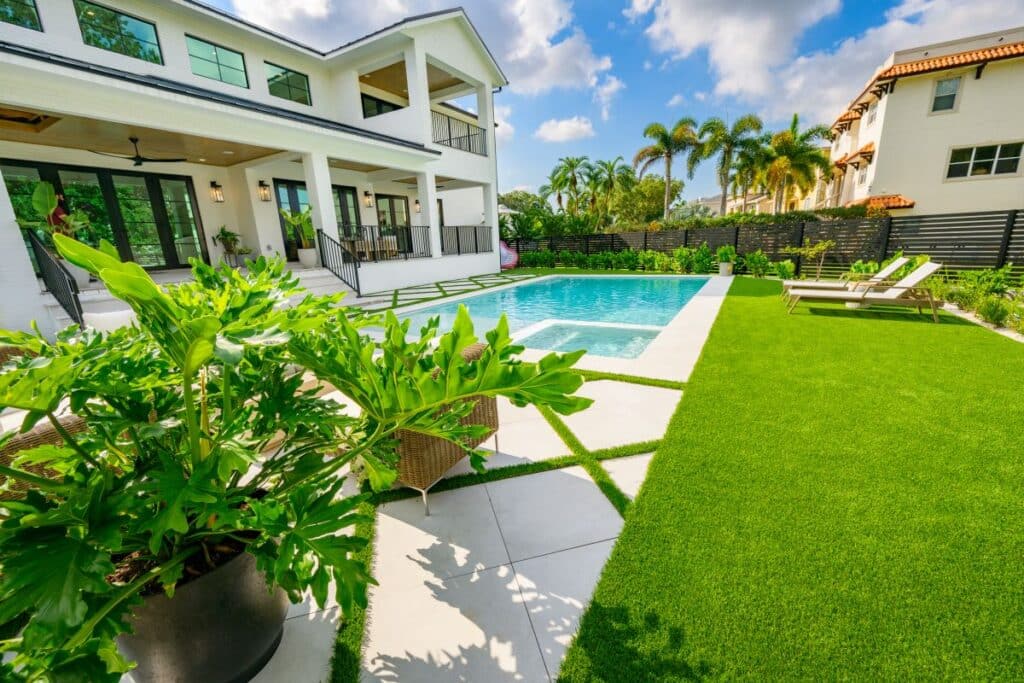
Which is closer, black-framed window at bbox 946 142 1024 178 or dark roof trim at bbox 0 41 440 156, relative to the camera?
dark roof trim at bbox 0 41 440 156

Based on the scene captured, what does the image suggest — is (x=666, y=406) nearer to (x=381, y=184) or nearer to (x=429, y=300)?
(x=429, y=300)

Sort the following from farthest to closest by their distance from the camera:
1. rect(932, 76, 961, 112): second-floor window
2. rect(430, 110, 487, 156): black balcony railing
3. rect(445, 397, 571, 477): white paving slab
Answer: rect(932, 76, 961, 112): second-floor window < rect(430, 110, 487, 156): black balcony railing < rect(445, 397, 571, 477): white paving slab

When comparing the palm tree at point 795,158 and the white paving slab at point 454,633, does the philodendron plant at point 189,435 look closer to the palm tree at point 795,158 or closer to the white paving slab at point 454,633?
the white paving slab at point 454,633

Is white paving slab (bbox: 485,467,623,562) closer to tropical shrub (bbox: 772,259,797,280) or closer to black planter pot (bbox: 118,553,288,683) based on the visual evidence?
black planter pot (bbox: 118,553,288,683)

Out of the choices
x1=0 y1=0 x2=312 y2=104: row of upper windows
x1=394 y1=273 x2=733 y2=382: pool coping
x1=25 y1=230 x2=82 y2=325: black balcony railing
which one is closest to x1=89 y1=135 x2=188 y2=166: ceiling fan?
x1=0 y1=0 x2=312 y2=104: row of upper windows

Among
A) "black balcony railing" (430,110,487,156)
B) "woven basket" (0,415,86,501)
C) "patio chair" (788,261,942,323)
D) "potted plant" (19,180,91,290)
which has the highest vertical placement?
"black balcony railing" (430,110,487,156)

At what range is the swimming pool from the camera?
6.81 metres

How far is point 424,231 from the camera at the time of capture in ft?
42.9

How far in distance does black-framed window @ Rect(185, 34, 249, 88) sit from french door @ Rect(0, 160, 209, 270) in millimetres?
2686

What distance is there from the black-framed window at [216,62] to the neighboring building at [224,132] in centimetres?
3

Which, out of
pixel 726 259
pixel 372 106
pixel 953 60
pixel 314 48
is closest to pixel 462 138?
pixel 372 106

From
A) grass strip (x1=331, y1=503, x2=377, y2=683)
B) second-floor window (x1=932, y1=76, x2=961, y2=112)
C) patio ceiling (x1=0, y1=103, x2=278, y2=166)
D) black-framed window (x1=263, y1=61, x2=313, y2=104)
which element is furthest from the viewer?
second-floor window (x1=932, y1=76, x2=961, y2=112)

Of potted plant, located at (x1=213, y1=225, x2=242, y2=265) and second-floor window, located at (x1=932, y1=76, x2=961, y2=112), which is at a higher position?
second-floor window, located at (x1=932, y1=76, x2=961, y2=112)

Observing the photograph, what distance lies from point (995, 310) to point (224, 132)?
1336 cm
